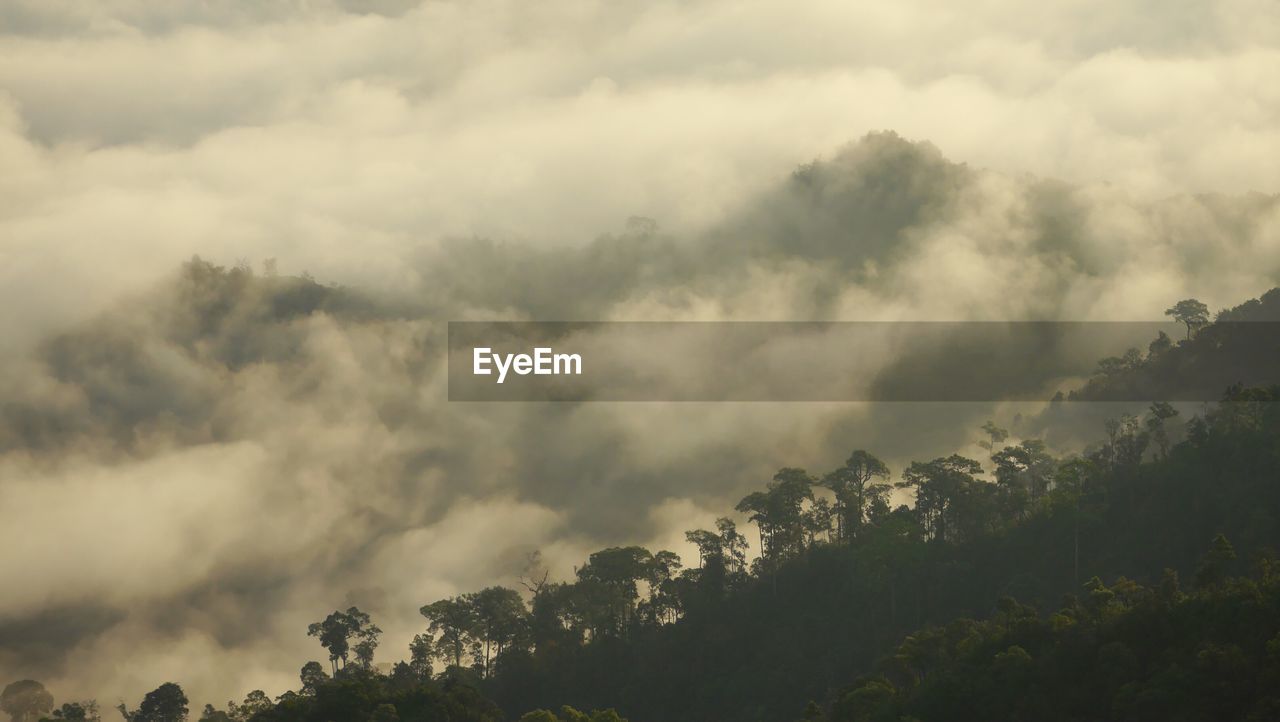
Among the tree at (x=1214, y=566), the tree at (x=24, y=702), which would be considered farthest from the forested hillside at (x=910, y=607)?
the tree at (x=24, y=702)

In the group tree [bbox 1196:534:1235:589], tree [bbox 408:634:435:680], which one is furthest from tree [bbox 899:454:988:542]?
tree [bbox 408:634:435:680]

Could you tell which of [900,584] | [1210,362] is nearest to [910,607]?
[900,584]

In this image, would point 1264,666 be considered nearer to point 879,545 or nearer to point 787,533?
point 879,545

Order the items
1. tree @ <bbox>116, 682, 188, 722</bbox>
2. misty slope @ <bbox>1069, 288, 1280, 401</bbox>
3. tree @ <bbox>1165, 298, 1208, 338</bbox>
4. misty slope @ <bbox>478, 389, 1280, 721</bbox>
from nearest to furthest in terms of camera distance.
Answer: misty slope @ <bbox>478, 389, 1280, 721</bbox> < tree @ <bbox>116, 682, 188, 722</bbox> < misty slope @ <bbox>1069, 288, 1280, 401</bbox> < tree @ <bbox>1165, 298, 1208, 338</bbox>

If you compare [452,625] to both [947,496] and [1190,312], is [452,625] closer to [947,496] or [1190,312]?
[947,496]

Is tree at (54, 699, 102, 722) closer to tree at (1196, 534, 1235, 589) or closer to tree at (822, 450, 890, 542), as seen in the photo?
tree at (822, 450, 890, 542)

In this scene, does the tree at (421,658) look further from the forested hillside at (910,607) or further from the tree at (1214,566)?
the tree at (1214,566)
